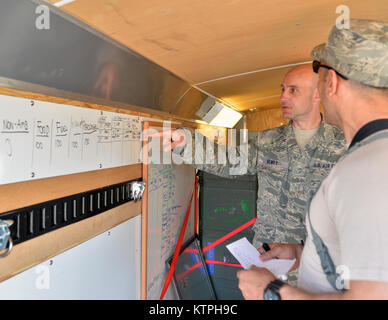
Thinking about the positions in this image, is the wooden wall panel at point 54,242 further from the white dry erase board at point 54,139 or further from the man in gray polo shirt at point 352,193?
the man in gray polo shirt at point 352,193

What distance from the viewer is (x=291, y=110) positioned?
210 centimetres

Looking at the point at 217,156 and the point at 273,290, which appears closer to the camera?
the point at 273,290

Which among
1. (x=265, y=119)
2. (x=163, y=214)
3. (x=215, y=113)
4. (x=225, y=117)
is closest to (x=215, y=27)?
(x=163, y=214)

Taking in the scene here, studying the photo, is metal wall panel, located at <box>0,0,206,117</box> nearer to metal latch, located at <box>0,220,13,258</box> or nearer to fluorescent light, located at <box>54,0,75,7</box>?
fluorescent light, located at <box>54,0,75,7</box>

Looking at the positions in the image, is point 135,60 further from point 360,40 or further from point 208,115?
point 208,115

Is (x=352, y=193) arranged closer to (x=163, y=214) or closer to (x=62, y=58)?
(x=62, y=58)

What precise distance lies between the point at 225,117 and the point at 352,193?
12.1ft

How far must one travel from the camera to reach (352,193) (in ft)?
2.17

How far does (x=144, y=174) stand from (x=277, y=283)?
3.84 ft

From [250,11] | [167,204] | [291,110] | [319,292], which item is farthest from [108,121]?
[291,110]

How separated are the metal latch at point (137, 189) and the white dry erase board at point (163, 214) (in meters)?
0.12

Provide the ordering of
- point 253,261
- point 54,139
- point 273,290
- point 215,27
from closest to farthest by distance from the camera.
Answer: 1. point 273,290
2. point 54,139
3. point 215,27
4. point 253,261

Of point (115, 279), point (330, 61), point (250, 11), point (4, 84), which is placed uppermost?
point (250, 11)

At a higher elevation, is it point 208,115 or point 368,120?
point 208,115
